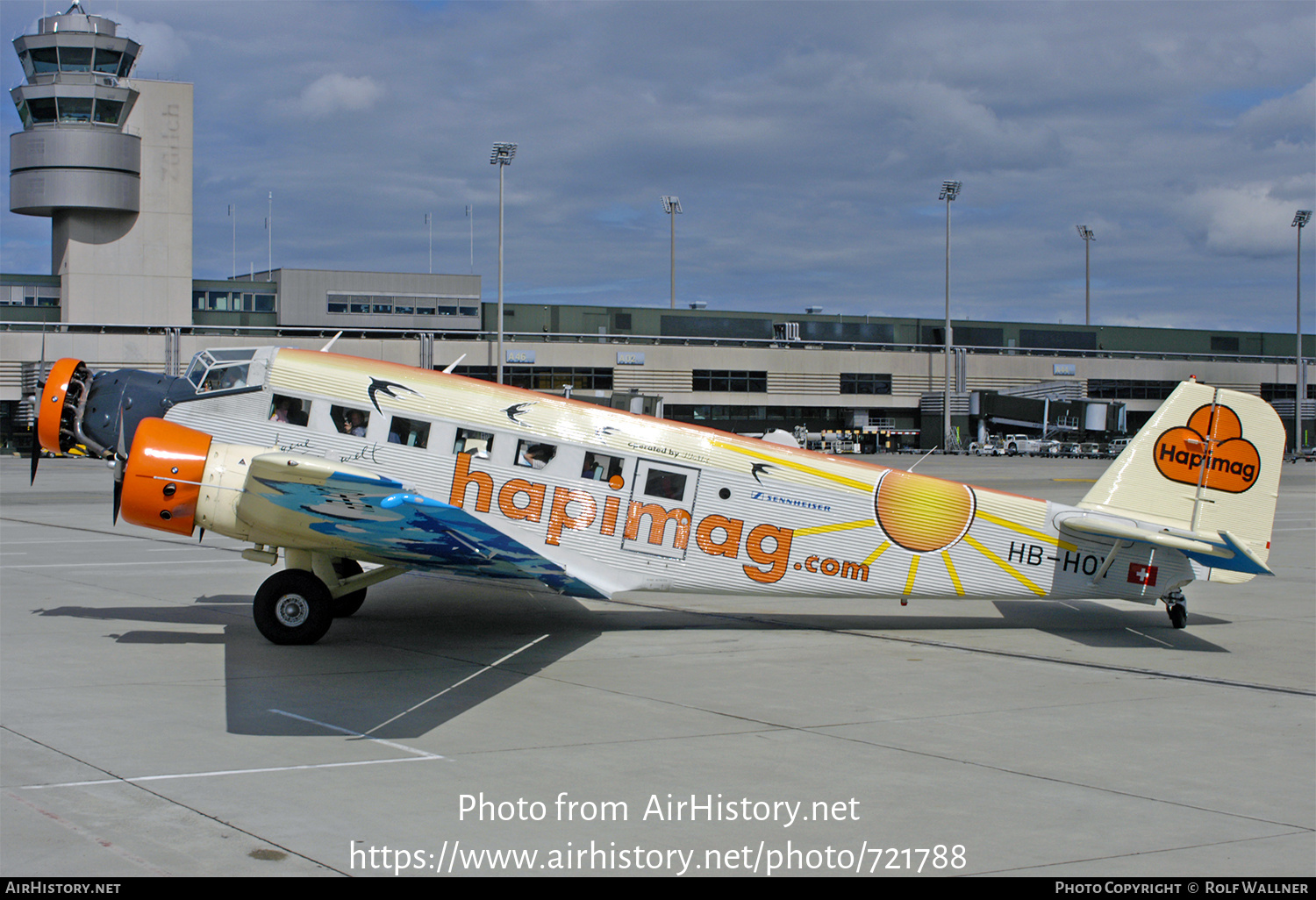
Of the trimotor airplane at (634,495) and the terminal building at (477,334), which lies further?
the terminal building at (477,334)

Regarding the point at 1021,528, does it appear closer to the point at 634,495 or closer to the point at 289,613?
the point at 634,495

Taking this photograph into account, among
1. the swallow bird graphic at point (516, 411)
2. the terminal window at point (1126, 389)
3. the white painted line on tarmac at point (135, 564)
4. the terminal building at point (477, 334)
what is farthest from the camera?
the terminal window at point (1126, 389)

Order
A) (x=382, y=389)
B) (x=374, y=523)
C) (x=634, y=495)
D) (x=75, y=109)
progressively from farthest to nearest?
1. (x=75, y=109)
2. (x=634, y=495)
3. (x=382, y=389)
4. (x=374, y=523)

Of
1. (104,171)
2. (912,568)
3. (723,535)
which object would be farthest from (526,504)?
(104,171)

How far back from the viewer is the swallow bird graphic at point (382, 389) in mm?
14789

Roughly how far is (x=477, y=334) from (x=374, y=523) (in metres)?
76.0

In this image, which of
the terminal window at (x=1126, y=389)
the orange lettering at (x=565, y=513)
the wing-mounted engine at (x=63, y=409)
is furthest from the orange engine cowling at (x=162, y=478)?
the terminal window at (x=1126, y=389)

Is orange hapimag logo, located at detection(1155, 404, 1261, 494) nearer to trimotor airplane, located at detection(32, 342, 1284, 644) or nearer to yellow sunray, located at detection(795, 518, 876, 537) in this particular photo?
trimotor airplane, located at detection(32, 342, 1284, 644)

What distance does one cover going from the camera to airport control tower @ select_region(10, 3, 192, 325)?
76875mm

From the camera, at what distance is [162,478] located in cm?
1381

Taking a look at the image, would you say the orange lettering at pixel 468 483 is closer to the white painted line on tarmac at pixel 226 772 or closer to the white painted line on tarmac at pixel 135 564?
the white painted line on tarmac at pixel 226 772

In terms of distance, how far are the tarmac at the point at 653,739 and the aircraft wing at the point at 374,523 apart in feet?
3.69

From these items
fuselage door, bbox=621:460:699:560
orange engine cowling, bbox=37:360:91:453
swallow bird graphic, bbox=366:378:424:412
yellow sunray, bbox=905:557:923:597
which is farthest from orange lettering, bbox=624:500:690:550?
orange engine cowling, bbox=37:360:91:453

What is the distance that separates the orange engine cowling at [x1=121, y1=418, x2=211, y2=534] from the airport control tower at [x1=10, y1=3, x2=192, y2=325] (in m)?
74.2
